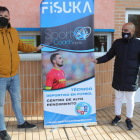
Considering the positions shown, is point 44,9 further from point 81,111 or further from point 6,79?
point 81,111

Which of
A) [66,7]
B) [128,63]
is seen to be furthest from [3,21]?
[128,63]

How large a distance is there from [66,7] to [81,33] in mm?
477

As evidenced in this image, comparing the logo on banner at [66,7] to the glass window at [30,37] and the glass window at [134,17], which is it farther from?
the glass window at [134,17]

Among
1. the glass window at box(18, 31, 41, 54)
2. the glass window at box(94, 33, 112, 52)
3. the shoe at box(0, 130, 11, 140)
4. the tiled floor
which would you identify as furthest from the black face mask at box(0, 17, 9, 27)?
the glass window at box(94, 33, 112, 52)

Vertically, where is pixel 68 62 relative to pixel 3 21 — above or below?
below

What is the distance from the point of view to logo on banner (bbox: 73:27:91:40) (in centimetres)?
305

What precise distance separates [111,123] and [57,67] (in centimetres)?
143

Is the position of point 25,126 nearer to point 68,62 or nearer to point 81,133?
point 81,133

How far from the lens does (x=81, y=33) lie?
306 centimetres

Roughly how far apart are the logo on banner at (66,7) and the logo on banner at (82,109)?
1.56 metres

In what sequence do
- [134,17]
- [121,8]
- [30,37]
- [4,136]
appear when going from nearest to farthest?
[4,136]
[30,37]
[121,8]
[134,17]

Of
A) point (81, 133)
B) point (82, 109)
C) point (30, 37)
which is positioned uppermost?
point (30, 37)

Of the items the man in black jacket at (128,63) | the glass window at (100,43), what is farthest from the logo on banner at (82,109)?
the glass window at (100,43)

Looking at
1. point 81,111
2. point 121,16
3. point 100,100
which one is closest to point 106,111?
point 100,100
